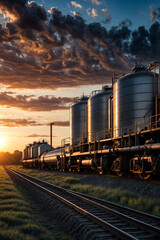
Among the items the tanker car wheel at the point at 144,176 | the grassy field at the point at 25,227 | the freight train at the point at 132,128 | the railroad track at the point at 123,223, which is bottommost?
the grassy field at the point at 25,227

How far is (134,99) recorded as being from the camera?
17.3 m

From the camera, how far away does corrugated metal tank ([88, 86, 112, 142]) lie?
988 inches

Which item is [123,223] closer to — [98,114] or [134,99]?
[134,99]

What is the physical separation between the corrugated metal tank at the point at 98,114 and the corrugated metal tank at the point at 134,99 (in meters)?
6.13

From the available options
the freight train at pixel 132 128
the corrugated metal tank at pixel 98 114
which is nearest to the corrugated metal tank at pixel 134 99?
the freight train at pixel 132 128

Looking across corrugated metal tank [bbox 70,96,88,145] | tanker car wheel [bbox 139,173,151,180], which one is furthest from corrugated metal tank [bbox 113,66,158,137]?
corrugated metal tank [bbox 70,96,88,145]

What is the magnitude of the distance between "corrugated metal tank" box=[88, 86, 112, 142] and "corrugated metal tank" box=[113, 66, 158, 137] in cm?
613

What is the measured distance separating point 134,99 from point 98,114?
852cm

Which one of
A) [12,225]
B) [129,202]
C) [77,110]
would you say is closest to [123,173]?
[129,202]

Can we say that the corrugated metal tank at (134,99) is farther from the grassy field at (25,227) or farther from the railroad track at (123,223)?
the grassy field at (25,227)

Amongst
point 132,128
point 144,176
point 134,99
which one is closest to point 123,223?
point 144,176

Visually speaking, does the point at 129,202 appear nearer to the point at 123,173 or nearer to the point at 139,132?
the point at 139,132

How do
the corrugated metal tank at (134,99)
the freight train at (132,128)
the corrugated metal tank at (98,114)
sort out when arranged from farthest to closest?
the corrugated metal tank at (98,114)
the corrugated metal tank at (134,99)
the freight train at (132,128)

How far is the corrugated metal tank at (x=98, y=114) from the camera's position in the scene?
82.3ft
